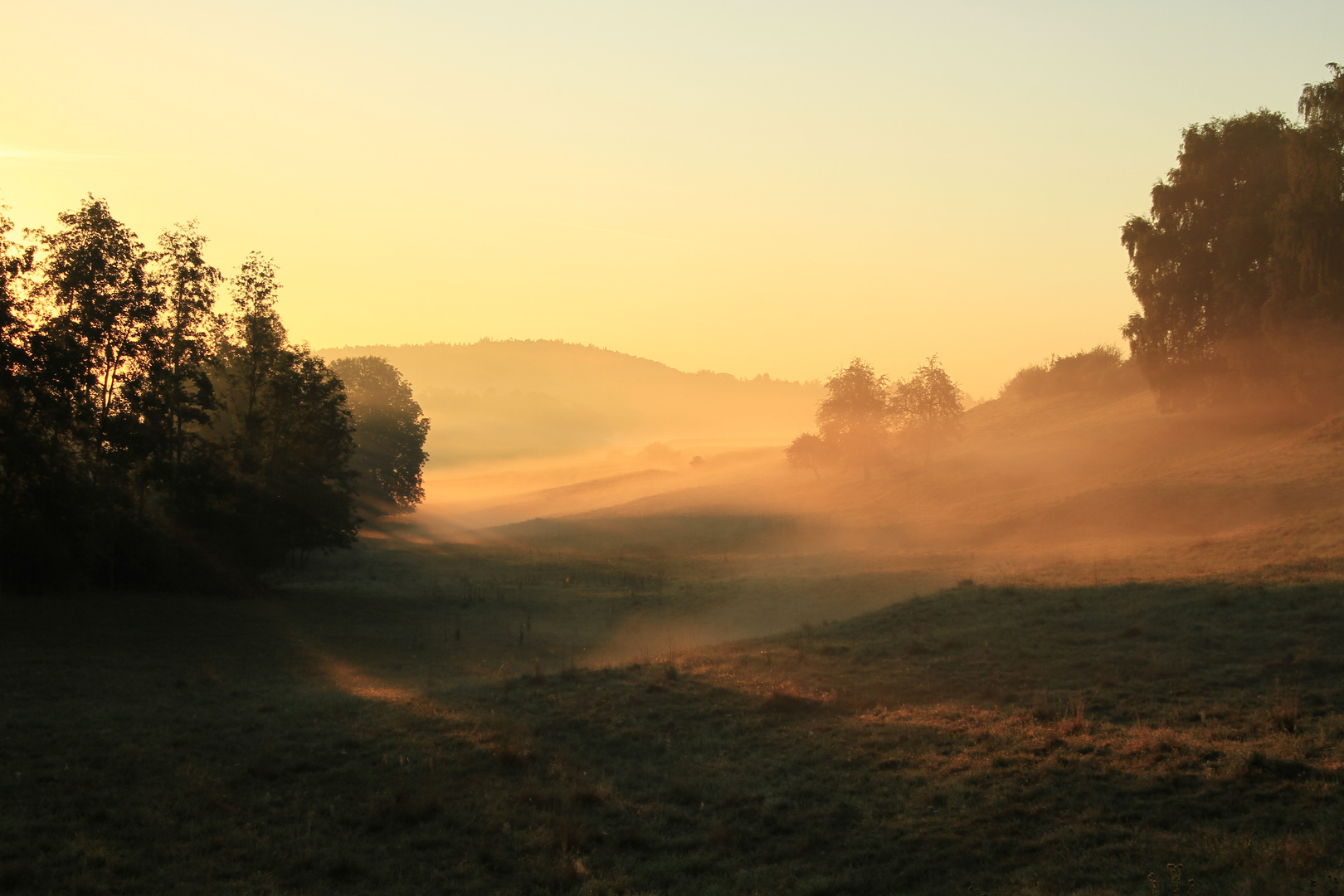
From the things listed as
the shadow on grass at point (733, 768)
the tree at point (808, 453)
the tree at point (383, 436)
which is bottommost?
the shadow on grass at point (733, 768)

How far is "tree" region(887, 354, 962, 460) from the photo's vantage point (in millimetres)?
75812

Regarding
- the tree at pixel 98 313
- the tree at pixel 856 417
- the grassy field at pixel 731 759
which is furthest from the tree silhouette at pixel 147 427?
the tree at pixel 856 417

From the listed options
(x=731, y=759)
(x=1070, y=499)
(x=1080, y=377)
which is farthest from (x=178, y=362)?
(x=1080, y=377)

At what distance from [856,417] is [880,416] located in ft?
7.28

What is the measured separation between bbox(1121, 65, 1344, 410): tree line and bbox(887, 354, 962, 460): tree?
19231 mm

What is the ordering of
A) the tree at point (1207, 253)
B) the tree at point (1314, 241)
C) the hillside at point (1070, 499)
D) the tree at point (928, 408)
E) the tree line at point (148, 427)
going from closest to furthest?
the tree line at point (148, 427), the hillside at point (1070, 499), the tree at point (1314, 241), the tree at point (1207, 253), the tree at point (928, 408)

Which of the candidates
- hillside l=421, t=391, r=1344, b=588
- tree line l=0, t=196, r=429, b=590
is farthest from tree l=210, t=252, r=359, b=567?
hillside l=421, t=391, r=1344, b=588

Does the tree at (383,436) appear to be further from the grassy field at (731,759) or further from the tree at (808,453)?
the grassy field at (731,759)

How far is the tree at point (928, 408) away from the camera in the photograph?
249ft

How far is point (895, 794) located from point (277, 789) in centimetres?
807

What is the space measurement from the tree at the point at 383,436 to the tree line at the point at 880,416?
39.9m

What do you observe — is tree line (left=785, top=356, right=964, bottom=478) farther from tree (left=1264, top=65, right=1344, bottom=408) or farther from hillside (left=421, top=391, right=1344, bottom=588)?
tree (left=1264, top=65, right=1344, bottom=408)

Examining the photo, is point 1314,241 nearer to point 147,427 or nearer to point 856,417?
point 856,417

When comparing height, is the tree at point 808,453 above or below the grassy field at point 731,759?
above
